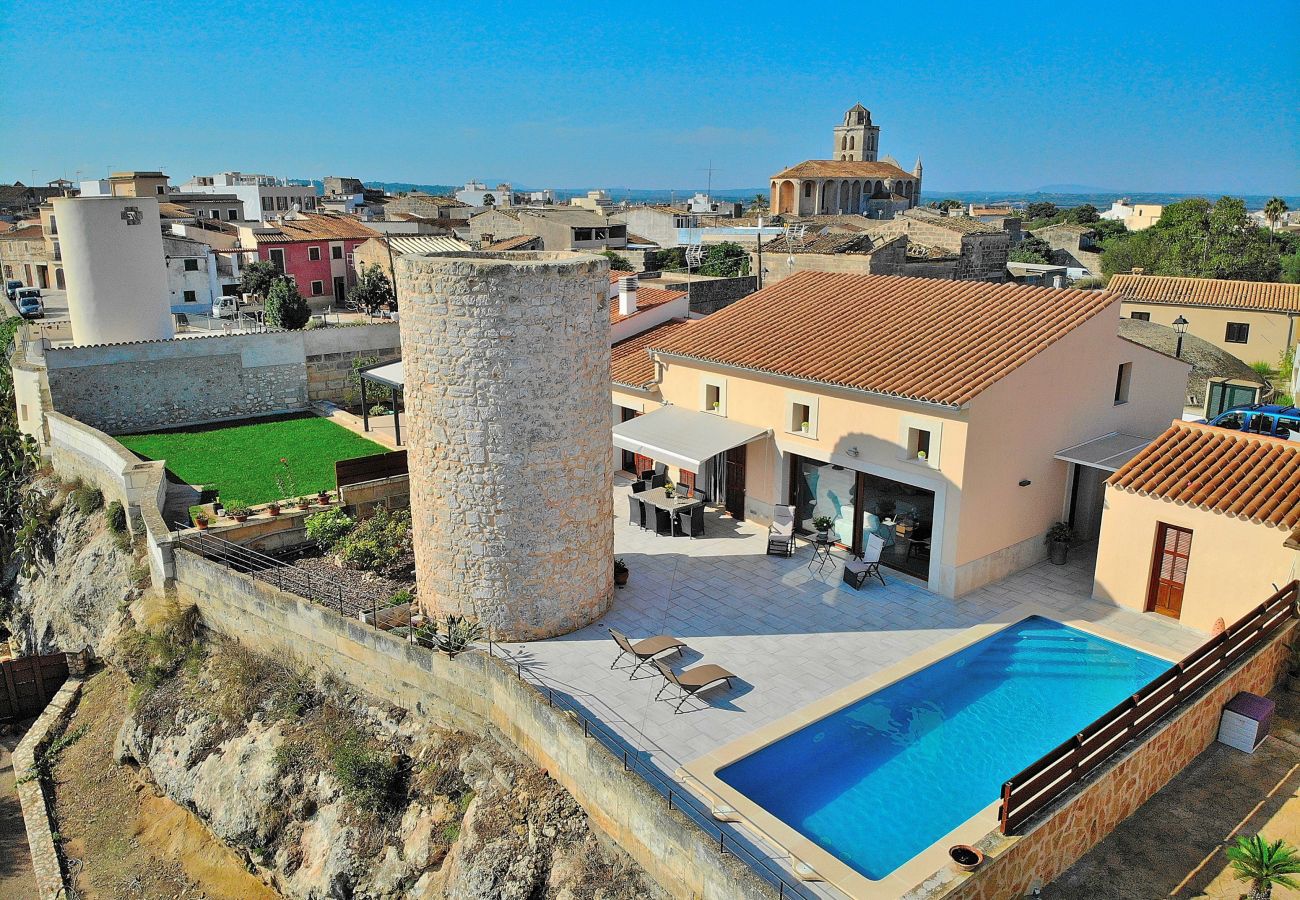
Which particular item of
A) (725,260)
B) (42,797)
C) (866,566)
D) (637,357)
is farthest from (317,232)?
(866,566)

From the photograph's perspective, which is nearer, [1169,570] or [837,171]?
[1169,570]

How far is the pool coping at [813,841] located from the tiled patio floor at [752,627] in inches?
9.0

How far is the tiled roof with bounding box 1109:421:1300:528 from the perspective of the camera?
15.3 m

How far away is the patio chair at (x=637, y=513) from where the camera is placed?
21000 mm

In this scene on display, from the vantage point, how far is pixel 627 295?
27547mm

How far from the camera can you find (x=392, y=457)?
22.5 meters

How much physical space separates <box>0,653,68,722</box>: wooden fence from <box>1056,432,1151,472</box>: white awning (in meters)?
23.3

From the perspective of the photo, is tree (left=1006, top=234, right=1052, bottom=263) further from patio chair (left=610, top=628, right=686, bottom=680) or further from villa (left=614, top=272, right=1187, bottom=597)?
patio chair (left=610, top=628, right=686, bottom=680)

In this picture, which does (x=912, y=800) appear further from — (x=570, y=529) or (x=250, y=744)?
(x=250, y=744)

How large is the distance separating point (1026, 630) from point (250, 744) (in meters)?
13.9

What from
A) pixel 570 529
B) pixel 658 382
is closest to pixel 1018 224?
pixel 658 382

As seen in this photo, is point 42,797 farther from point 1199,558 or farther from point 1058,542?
point 1199,558

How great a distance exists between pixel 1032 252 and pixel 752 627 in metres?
65.7

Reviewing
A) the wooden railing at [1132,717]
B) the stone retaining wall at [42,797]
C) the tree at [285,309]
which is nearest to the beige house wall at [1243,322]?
the wooden railing at [1132,717]
